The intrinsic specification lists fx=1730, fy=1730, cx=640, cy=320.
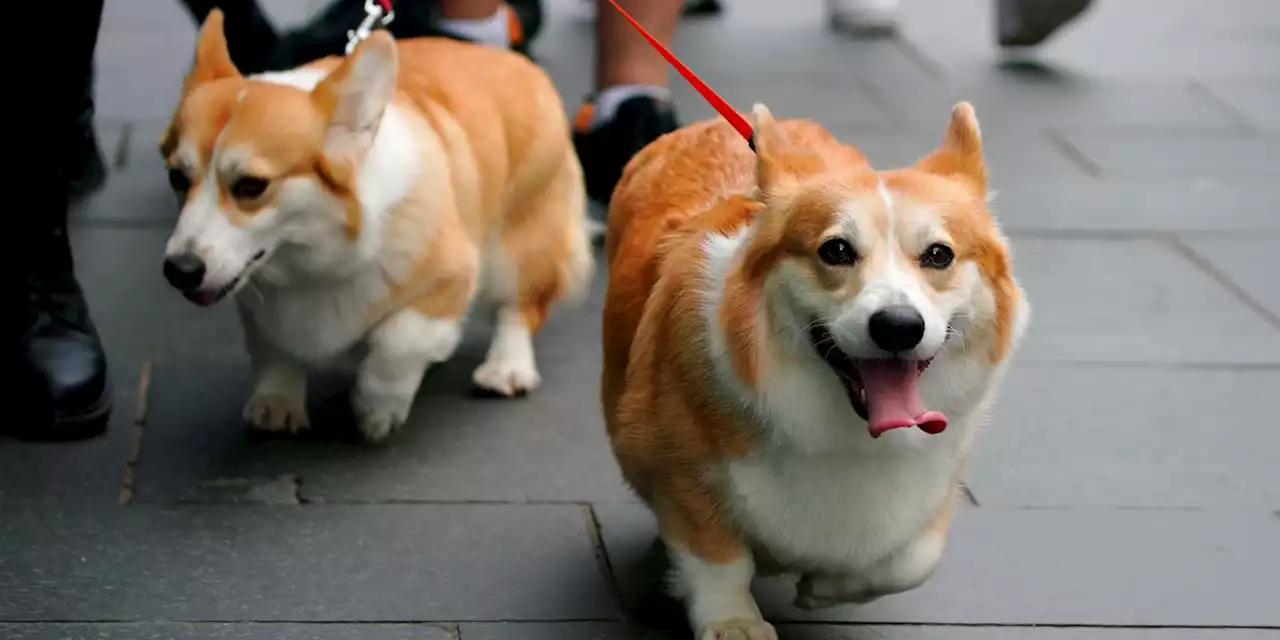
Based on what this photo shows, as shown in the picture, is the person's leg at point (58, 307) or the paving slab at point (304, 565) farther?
the person's leg at point (58, 307)

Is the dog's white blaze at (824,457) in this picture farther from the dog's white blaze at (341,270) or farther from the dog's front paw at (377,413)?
the dog's front paw at (377,413)

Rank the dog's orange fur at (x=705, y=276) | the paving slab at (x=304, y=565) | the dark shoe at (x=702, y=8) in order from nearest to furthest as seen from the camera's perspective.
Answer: the dog's orange fur at (x=705, y=276) → the paving slab at (x=304, y=565) → the dark shoe at (x=702, y=8)

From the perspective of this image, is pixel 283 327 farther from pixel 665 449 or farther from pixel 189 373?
pixel 665 449

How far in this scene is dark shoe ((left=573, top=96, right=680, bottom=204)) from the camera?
158 inches

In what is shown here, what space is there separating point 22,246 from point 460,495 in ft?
3.21

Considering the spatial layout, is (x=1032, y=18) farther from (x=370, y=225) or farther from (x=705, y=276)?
(x=705, y=276)

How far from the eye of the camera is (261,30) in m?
4.49

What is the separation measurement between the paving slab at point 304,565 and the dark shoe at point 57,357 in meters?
0.31

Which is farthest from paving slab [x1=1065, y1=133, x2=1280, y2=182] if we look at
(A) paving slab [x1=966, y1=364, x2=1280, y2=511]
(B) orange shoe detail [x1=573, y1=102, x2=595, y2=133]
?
(B) orange shoe detail [x1=573, y1=102, x2=595, y2=133]

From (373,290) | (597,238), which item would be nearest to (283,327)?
(373,290)

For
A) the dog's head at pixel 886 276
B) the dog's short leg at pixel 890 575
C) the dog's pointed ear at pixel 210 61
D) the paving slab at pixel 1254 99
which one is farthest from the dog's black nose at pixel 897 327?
the paving slab at pixel 1254 99

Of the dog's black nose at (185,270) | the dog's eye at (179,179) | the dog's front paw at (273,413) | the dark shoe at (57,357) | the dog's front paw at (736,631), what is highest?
the dog's eye at (179,179)

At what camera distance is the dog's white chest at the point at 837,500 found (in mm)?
2244

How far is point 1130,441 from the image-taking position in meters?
3.24
